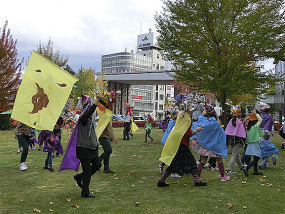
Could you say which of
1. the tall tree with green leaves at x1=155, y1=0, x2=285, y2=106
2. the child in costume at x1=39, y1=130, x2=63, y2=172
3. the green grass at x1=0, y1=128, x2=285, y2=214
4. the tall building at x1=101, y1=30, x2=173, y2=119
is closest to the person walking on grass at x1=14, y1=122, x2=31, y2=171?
the green grass at x1=0, y1=128, x2=285, y2=214

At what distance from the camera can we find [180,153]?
21.1ft

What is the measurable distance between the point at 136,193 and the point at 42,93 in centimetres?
277

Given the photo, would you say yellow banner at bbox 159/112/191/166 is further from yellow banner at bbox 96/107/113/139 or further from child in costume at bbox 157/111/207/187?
yellow banner at bbox 96/107/113/139

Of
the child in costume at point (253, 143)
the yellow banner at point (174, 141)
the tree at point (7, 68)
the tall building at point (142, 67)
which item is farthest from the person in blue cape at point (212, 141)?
the tall building at point (142, 67)

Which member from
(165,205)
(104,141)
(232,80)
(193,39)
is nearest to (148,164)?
(104,141)

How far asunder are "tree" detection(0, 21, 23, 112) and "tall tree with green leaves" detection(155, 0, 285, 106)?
595 inches

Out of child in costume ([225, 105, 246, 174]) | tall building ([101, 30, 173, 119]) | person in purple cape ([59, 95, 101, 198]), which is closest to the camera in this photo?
person in purple cape ([59, 95, 101, 198])

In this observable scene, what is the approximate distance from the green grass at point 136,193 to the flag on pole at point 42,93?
1.48m

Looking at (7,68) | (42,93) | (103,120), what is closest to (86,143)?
(42,93)

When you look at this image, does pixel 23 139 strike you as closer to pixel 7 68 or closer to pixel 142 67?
pixel 7 68

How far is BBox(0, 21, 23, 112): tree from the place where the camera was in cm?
2333

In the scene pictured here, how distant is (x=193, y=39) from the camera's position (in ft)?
45.3

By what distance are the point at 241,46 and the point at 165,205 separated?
10.0m

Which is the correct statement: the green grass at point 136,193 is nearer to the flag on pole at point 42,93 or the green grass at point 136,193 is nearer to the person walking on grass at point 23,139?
the person walking on grass at point 23,139
